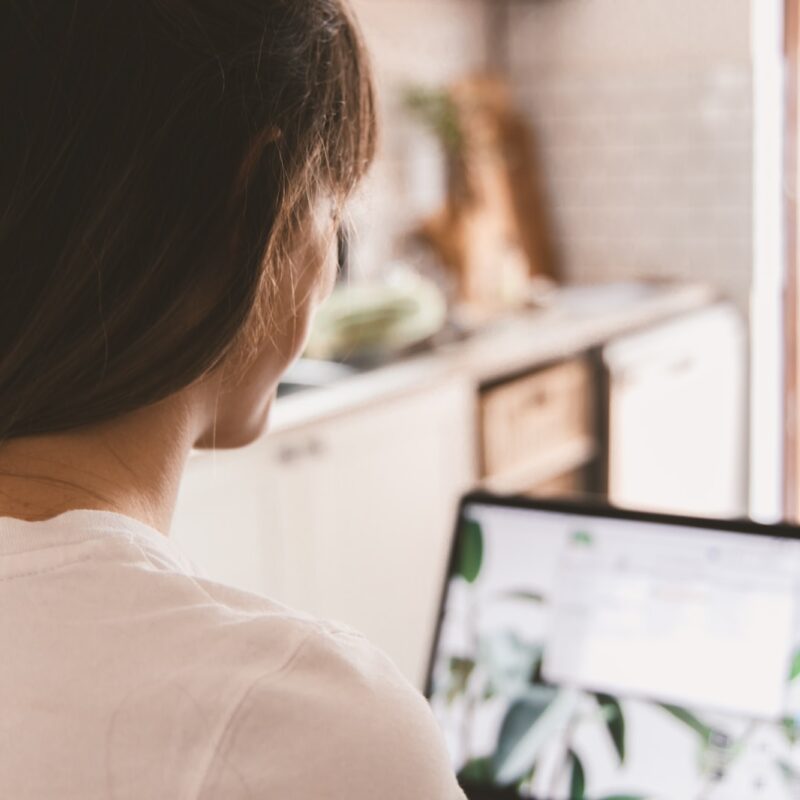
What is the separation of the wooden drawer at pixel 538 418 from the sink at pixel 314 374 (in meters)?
0.36

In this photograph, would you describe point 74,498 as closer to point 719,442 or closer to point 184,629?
point 184,629

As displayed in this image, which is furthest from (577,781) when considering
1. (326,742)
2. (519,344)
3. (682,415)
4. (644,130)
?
(644,130)

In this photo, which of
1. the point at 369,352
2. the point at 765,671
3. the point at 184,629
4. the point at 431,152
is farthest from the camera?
the point at 431,152

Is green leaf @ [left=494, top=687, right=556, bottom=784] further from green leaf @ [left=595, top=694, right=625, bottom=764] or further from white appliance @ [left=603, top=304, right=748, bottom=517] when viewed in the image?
white appliance @ [left=603, top=304, right=748, bottom=517]

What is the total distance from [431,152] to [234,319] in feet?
10.3

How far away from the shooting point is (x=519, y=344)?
2.96 meters

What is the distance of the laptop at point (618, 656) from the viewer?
917mm

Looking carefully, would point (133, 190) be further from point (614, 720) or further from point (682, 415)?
point (682, 415)

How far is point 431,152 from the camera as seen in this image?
365 centimetres

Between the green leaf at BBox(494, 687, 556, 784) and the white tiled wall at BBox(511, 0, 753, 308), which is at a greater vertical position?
the white tiled wall at BBox(511, 0, 753, 308)

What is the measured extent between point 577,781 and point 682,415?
8.99ft

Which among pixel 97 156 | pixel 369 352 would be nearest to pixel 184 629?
pixel 97 156

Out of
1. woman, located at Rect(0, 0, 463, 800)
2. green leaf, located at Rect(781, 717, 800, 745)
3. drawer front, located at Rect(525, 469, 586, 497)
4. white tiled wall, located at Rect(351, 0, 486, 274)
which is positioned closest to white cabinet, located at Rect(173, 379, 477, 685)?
drawer front, located at Rect(525, 469, 586, 497)

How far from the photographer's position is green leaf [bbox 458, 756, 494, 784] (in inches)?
38.4
